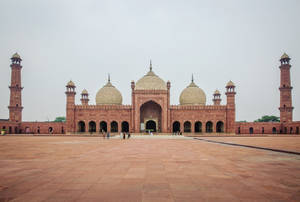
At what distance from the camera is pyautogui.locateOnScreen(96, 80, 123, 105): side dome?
34.1m

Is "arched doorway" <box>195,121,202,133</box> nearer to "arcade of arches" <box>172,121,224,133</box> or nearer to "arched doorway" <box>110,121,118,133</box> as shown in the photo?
"arcade of arches" <box>172,121,224,133</box>

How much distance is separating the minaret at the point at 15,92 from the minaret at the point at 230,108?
2761 cm

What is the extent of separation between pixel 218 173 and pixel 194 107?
2672cm

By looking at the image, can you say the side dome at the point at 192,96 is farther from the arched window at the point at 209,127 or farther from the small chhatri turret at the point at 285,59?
the small chhatri turret at the point at 285,59

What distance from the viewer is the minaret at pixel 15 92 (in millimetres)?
30875

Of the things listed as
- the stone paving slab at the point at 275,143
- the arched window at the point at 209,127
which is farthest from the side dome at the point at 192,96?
the stone paving slab at the point at 275,143

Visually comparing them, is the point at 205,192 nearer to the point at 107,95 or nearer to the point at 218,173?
the point at 218,173

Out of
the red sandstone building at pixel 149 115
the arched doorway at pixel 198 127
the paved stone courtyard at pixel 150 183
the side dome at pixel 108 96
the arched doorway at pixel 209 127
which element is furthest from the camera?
the side dome at pixel 108 96

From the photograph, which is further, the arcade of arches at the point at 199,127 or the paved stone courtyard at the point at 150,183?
the arcade of arches at the point at 199,127

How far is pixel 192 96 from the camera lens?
112ft

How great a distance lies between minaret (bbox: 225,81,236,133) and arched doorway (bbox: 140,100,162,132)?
8.97 m

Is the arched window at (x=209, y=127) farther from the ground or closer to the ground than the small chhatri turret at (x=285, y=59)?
closer to the ground

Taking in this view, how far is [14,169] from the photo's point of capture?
186 inches

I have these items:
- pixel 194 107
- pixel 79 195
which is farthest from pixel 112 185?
pixel 194 107
